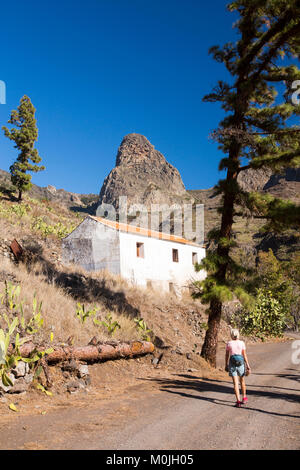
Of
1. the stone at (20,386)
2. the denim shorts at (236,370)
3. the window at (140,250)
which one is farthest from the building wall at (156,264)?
the denim shorts at (236,370)

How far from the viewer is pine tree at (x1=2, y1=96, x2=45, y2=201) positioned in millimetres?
37688

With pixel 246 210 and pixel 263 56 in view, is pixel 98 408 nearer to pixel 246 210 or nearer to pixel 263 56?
pixel 246 210

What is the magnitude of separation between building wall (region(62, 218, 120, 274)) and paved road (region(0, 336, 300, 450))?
16843 mm

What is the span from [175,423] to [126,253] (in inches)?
771

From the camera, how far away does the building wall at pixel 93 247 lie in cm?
2451

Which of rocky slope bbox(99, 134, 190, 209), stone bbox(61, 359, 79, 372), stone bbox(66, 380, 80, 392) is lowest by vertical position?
stone bbox(66, 380, 80, 392)

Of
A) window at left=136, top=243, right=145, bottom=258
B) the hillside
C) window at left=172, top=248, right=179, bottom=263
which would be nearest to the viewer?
the hillside

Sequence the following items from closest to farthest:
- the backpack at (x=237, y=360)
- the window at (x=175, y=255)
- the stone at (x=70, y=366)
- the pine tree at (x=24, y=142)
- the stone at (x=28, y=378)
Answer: the stone at (x=28, y=378)
the backpack at (x=237, y=360)
the stone at (x=70, y=366)
the window at (x=175, y=255)
the pine tree at (x=24, y=142)

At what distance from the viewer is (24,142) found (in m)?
38.8

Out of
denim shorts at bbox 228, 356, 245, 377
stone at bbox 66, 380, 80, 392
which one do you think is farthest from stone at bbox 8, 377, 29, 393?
denim shorts at bbox 228, 356, 245, 377

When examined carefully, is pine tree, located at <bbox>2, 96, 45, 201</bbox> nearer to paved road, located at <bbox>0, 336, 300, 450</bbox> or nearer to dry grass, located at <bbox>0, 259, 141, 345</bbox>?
dry grass, located at <bbox>0, 259, 141, 345</bbox>

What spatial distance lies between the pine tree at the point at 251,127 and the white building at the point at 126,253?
43.7 ft

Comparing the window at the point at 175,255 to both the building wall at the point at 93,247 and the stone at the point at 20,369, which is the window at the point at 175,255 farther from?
the stone at the point at 20,369

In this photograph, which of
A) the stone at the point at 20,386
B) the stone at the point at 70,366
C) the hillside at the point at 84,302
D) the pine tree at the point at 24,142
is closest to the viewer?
the stone at the point at 20,386
